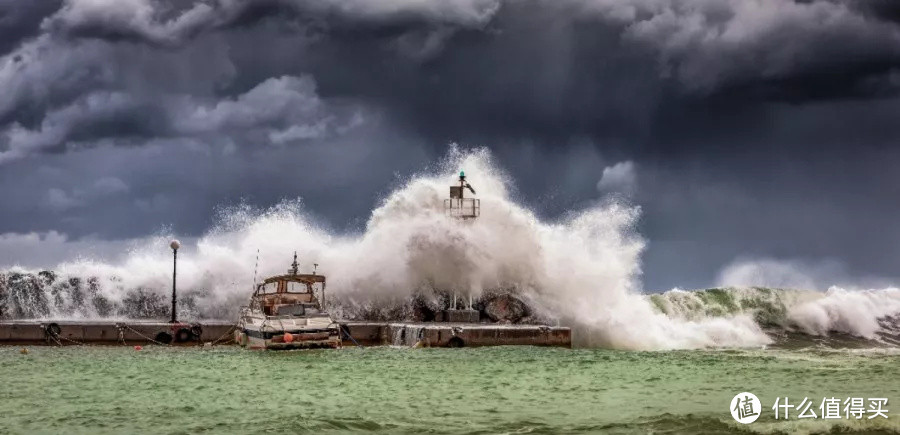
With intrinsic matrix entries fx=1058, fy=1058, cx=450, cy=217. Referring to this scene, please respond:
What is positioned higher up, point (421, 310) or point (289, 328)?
point (421, 310)

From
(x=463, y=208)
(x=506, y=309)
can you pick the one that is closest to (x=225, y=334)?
(x=506, y=309)

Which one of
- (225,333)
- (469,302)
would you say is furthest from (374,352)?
(469,302)

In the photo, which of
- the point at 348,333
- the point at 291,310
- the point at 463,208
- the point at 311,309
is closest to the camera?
the point at 291,310

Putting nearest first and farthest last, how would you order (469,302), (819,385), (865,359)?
(819,385) → (865,359) → (469,302)

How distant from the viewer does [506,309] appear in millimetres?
41844

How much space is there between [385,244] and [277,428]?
30.5 metres

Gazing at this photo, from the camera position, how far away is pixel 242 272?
155 ft

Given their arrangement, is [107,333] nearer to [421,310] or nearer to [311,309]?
[311,309]

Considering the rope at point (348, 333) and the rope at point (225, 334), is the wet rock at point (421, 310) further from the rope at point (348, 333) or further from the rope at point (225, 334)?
the rope at point (225, 334)

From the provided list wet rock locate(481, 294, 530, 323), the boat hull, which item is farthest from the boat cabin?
wet rock locate(481, 294, 530, 323)

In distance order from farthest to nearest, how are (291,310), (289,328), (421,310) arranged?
(421,310) < (291,310) < (289,328)

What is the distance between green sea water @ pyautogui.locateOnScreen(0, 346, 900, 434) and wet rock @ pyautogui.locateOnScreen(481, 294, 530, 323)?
28.3 feet

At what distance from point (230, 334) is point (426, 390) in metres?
19.1

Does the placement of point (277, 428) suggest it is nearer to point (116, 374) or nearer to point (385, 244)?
point (116, 374)
